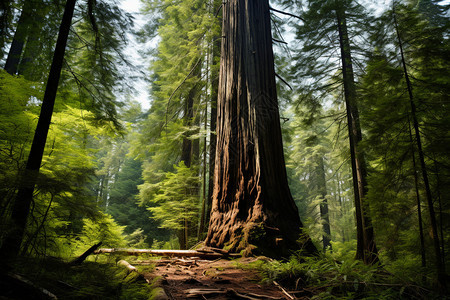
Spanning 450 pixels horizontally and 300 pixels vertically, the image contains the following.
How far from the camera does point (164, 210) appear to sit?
7281mm

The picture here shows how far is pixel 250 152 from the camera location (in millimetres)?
3686

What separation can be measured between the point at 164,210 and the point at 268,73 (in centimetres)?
557

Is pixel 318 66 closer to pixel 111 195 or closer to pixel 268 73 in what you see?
pixel 268 73

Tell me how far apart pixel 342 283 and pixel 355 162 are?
5722 millimetres

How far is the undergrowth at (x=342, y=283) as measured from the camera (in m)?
1.51

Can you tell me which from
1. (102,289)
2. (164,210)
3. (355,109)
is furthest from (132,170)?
(102,289)

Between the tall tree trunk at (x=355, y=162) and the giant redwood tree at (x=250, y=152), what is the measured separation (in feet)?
10.5

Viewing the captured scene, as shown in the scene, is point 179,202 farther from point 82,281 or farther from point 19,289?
point 19,289

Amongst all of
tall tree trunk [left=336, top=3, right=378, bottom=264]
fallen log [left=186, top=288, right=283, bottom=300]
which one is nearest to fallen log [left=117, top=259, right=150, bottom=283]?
fallen log [left=186, top=288, right=283, bottom=300]

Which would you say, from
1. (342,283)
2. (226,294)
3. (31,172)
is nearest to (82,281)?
(31,172)

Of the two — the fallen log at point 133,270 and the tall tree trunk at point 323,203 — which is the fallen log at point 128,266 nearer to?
the fallen log at point 133,270

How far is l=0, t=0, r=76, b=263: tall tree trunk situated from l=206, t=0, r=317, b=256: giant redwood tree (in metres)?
2.43

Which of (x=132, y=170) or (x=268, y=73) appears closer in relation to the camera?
(x=268, y=73)

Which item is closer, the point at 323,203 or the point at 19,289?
the point at 19,289
